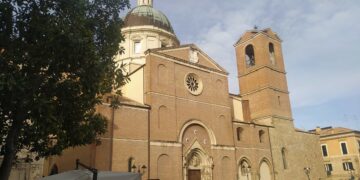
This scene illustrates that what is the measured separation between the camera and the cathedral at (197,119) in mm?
21250

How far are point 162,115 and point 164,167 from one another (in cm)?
340

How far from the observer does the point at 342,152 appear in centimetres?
4531

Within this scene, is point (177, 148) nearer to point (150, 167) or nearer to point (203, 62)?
point (150, 167)

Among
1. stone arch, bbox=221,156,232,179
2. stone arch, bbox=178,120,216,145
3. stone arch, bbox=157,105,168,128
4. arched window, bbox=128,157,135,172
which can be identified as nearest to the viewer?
arched window, bbox=128,157,135,172

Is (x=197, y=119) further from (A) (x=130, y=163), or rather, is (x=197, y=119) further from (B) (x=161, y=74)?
(A) (x=130, y=163)

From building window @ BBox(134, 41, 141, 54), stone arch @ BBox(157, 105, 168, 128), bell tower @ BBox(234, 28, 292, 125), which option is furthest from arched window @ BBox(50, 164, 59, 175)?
bell tower @ BBox(234, 28, 292, 125)

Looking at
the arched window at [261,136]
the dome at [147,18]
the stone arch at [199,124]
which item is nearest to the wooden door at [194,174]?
the stone arch at [199,124]

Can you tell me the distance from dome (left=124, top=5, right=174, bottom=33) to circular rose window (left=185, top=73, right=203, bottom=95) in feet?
35.6

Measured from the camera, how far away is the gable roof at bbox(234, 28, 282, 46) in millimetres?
33875

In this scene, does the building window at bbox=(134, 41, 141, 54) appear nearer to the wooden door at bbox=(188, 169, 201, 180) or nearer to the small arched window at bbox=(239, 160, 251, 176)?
the wooden door at bbox=(188, 169, 201, 180)

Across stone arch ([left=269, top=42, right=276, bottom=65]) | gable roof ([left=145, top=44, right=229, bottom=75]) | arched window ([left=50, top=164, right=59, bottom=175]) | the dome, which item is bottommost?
arched window ([left=50, top=164, right=59, bottom=175])

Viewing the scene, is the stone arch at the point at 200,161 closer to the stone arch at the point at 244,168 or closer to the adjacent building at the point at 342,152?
the stone arch at the point at 244,168

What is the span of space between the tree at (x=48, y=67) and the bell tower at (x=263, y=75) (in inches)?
920

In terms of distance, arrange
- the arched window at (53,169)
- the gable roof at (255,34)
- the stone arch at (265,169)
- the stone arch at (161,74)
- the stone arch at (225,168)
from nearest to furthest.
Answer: the arched window at (53,169)
the stone arch at (161,74)
the stone arch at (225,168)
the stone arch at (265,169)
the gable roof at (255,34)
